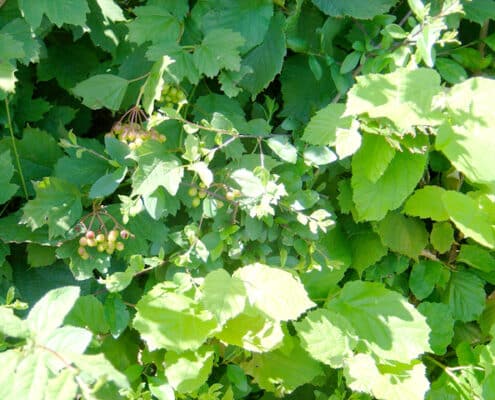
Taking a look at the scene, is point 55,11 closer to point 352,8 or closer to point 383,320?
point 352,8

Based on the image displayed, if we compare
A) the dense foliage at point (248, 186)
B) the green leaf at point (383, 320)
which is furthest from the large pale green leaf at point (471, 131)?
the green leaf at point (383, 320)

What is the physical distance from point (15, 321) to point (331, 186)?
0.93m

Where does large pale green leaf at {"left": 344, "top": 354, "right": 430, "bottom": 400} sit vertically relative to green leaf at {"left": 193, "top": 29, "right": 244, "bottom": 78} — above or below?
below

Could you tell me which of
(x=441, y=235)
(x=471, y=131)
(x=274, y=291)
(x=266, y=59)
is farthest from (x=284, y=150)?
(x=441, y=235)

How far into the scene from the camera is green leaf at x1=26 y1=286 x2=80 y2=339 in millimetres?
1167

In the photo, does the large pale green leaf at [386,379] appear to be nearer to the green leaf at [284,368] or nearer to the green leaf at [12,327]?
the green leaf at [284,368]

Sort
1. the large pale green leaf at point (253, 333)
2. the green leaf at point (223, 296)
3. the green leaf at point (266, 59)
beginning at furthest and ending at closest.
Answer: the green leaf at point (266, 59)
the large pale green leaf at point (253, 333)
the green leaf at point (223, 296)

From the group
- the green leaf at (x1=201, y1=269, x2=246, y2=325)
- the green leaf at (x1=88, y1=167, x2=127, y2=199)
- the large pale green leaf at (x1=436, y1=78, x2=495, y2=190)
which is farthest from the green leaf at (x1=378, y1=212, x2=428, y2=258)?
the green leaf at (x1=88, y1=167, x2=127, y2=199)

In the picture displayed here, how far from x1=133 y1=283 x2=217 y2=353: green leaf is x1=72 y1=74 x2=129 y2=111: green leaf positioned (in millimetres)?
486

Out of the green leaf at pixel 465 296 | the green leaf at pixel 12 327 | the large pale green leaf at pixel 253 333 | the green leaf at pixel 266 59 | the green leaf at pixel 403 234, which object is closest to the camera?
the green leaf at pixel 12 327

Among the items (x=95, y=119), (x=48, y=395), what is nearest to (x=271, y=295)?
(x=48, y=395)

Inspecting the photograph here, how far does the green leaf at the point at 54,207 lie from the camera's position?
1.43 meters

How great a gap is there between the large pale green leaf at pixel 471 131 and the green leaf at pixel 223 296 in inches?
23.2

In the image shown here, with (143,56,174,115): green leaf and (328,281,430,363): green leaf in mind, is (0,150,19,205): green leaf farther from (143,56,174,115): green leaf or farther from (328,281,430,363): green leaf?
(328,281,430,363): green leaf
